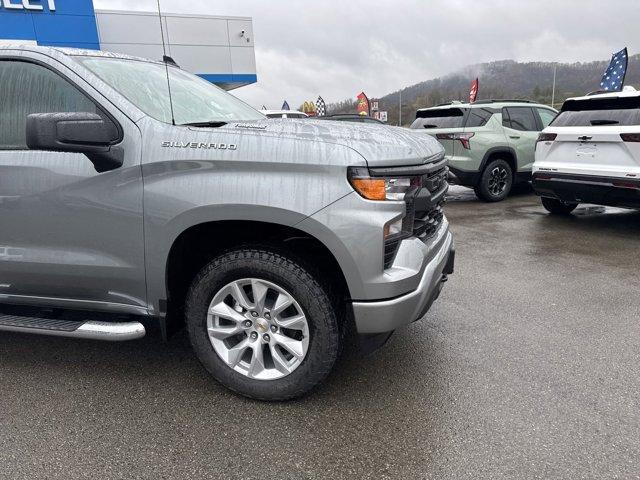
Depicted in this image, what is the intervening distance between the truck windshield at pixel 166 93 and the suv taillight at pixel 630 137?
433cm

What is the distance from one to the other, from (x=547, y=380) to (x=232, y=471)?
71.9 inches

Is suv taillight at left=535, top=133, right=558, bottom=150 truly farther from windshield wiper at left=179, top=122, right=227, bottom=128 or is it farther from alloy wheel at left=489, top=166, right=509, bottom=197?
windshield wiper at left=179, top=122, right=227, bottom=128

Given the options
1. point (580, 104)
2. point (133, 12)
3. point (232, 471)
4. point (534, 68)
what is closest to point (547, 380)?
point (232, 471)

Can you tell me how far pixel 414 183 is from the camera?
7.94 feet

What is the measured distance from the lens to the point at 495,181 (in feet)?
28.5

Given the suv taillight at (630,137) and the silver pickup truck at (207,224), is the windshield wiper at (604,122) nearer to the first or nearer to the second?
the suv taillight at (630,137)

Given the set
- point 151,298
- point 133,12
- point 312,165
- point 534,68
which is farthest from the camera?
point 534,68

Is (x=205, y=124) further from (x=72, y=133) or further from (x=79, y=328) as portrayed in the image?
(x=79, y=328)

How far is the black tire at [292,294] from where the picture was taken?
92.6 inches

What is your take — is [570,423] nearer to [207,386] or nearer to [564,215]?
[207,386]

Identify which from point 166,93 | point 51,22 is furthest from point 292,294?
point 51,22

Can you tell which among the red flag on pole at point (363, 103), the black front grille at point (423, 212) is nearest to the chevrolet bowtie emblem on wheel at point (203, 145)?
the black front grille at point (423, 212)

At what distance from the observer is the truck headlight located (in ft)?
7.33

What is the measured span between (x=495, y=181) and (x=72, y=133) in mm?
7815
